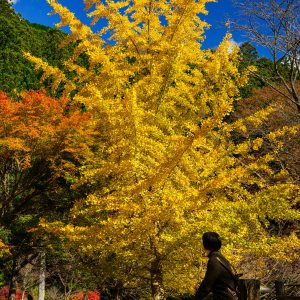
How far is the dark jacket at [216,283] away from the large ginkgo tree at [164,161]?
9.37 ft

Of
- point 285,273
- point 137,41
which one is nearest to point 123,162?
point 137,41

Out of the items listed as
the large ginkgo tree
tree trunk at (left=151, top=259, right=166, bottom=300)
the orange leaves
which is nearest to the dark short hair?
the large ginkgo tree

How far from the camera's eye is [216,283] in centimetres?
290

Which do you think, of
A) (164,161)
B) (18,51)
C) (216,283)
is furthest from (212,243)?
(18,51)

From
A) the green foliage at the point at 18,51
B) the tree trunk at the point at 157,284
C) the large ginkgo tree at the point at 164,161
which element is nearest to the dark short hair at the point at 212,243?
the large ginkgo tree at the point at 164,161

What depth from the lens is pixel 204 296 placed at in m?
2.87

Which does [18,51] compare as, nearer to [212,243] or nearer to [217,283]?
[212,243]

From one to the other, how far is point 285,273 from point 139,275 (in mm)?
5961

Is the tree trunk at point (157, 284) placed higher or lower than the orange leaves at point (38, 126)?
lower

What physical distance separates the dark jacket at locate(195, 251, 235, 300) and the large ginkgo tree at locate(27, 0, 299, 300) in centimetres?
286

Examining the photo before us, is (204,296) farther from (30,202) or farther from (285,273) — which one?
(30,202)

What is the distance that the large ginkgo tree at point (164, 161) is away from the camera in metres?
6.07

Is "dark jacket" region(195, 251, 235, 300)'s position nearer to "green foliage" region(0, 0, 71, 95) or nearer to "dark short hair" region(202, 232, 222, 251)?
"dark short hair" region(202, 232, 222, 251)

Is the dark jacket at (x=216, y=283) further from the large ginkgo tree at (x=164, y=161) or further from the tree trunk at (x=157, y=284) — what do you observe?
the tree trunk at (x=157, y=284)
